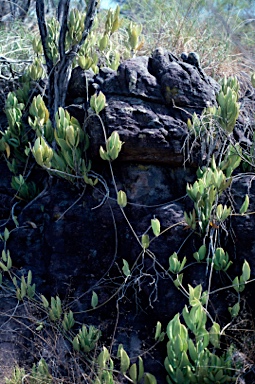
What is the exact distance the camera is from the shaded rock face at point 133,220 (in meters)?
3.89

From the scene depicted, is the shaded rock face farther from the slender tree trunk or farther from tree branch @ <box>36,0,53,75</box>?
tree branch @ <box>36,0,53,75</box>

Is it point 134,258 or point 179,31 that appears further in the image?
point 179,31

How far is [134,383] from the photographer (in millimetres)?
3416

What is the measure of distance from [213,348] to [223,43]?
3.94 metres

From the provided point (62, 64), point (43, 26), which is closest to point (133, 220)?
point (62, 64)

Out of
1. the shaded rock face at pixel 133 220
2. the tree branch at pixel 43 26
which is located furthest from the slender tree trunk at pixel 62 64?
the shaded rock face at pixel 133 220

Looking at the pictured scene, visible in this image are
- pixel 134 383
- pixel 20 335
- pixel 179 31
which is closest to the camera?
pixel 134 383

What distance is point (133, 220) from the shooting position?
4141 millimetres

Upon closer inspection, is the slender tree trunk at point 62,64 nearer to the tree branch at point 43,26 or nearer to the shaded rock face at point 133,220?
the tree branch at point 43,26

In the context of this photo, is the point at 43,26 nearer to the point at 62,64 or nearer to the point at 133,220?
the point at 62,64

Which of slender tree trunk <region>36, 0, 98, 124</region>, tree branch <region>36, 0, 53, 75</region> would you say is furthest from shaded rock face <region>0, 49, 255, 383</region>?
tree branch <region>36, 0, 53, 75</region>

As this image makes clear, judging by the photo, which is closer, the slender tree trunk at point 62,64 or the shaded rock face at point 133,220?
the shaded rock face at point 133,220

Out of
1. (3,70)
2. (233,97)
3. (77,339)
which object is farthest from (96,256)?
(3,70)

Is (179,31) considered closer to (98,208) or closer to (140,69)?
(140,69)
